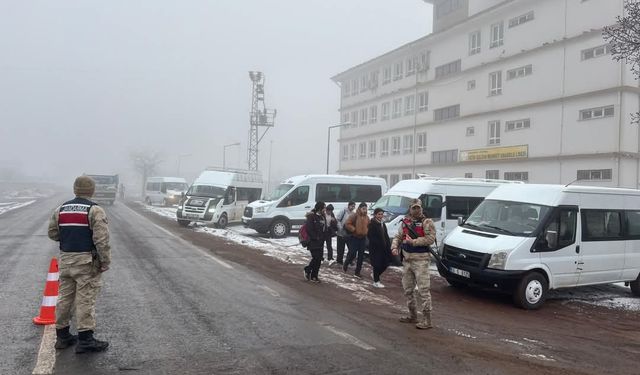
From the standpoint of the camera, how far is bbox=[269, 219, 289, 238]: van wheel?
1923 cm

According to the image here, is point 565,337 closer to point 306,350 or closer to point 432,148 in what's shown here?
point 306,350

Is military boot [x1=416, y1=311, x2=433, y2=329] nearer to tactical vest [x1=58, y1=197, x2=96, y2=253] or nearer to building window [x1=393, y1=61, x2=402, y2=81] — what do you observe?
tactical vest [x1=58, y1=197, x2=96, y2=253]

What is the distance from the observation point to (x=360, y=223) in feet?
36.3

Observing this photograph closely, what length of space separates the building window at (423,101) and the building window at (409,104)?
644mm

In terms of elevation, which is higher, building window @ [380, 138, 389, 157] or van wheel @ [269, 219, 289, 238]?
building window @ [380, 138, 389, 157]

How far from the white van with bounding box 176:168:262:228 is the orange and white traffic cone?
1627 cm

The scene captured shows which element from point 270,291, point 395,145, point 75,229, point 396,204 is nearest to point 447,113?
point 395,145

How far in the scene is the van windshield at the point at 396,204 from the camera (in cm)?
1423

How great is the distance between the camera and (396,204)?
47.7 ft

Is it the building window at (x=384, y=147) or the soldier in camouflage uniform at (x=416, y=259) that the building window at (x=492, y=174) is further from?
the soldier in camouflage uniform at (x=416, y=259)

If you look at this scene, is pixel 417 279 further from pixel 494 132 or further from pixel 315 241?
pixel 494 132

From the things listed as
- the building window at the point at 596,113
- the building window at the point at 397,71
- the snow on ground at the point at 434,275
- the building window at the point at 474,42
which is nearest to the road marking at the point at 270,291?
the snow on ground at the point at 434,275

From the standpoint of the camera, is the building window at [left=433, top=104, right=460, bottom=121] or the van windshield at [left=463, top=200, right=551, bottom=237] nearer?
the van windshield at [left=463, top=200, right=551, bottom=237]

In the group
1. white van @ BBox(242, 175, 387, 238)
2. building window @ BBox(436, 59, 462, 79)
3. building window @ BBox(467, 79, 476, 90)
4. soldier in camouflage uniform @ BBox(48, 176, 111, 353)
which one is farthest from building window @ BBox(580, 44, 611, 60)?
soldier in camouflage uniform @ BBox(48, 176, 111, 353)
